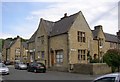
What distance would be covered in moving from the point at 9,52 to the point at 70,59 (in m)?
48.3

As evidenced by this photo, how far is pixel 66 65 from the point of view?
36.7 meters

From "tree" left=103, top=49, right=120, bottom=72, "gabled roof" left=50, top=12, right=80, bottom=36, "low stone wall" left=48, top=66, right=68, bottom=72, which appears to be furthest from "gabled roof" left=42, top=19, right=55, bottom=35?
"tree" left=103, top=49, right=120, bottom=72

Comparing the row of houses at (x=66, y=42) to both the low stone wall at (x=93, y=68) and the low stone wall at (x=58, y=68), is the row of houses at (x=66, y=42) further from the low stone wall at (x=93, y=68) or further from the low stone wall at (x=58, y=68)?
the low stone wall at (x=93, y=68)

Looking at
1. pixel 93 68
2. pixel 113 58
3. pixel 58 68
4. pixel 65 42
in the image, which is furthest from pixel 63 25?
pixel 113 58

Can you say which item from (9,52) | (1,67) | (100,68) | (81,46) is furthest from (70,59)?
(9,52)

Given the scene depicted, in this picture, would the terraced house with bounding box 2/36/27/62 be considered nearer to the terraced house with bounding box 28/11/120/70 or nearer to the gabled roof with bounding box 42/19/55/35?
the terraced house with bounding box 28/11/120/70

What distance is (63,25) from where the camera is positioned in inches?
1588

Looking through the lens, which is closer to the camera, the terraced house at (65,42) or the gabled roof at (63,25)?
the terraced house at (65,42)

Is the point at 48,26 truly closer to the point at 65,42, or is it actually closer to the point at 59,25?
the point at 59,25

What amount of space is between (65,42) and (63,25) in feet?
13.5

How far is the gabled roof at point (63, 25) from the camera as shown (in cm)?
3812

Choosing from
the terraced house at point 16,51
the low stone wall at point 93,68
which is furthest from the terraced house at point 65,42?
the terraced house at point 16,51

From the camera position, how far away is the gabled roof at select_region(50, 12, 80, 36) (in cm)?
3812

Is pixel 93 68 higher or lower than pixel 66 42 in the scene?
lower
